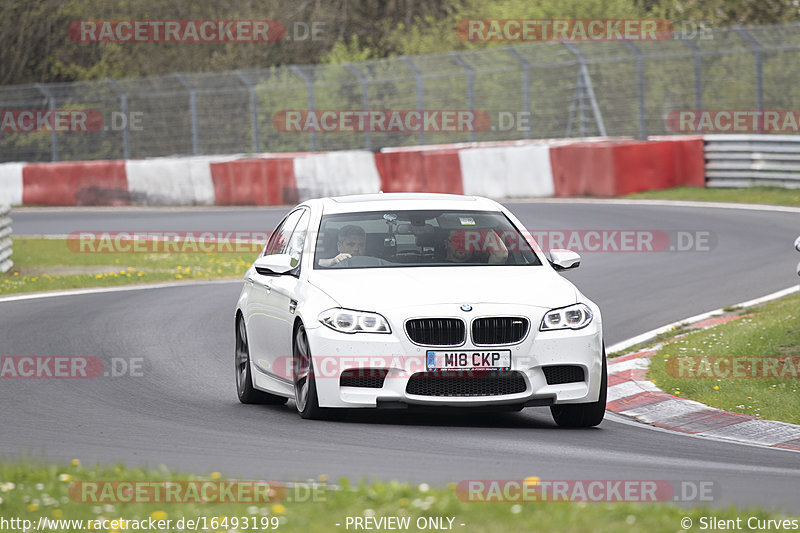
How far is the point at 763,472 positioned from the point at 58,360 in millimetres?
7030

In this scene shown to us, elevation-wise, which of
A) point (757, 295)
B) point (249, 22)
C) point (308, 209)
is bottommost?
point (757, 295)

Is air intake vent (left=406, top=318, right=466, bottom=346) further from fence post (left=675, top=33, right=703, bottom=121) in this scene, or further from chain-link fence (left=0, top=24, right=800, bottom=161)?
fence post (left=675, top=33, right=703, bottom=121)

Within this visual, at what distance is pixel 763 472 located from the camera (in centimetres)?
757

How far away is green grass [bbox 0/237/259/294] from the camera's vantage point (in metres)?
19.7

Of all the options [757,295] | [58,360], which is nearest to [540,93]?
[757,295]

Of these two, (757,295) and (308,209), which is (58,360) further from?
(757,295)

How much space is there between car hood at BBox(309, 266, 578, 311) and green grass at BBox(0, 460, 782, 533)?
2591 mm

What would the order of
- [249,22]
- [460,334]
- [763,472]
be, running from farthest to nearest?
[249,22]
[460,334]
[763,472]

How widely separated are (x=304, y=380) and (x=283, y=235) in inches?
76.2

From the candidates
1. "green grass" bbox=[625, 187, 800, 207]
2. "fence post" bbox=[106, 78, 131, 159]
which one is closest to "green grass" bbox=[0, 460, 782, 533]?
"green grass" bbox=[625, 187, 800, 207]

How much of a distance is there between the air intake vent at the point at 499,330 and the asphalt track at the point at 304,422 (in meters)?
0.58

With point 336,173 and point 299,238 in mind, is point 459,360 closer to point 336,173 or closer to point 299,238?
point 299,238

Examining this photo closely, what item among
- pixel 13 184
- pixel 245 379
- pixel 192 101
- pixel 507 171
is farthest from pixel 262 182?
pixel 245 379

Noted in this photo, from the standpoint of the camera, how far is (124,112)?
35.4 metres
